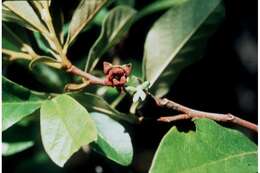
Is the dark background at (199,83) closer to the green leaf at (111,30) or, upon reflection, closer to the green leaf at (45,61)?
the green leaf at (111,30)

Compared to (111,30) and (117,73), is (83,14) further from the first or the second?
(117,73)

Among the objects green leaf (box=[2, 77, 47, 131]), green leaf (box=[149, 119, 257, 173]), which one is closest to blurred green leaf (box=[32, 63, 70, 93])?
green leaf (box=[2, 77, 47, 131])

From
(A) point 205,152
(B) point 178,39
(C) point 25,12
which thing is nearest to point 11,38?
(C) point 25,12

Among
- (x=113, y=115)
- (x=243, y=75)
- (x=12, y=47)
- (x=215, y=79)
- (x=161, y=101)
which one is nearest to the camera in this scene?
(x=161, y=101)

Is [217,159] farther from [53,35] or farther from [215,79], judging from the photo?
[215,79]

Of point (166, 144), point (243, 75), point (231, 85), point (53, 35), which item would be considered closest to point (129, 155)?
point (166, 144)

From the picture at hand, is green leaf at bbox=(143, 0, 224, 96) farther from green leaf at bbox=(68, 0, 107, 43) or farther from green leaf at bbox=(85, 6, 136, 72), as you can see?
green leaf at bbox=(68, 0, 107, 43)
